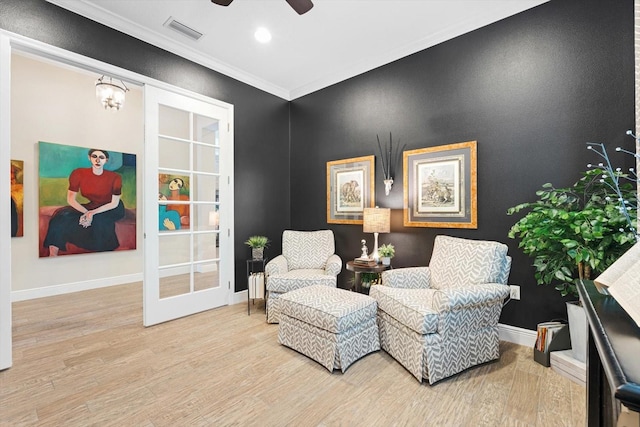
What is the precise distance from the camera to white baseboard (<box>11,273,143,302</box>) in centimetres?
393

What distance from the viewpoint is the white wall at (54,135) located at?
392 cm

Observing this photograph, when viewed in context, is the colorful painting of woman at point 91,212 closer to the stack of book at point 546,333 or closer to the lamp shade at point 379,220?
the lamp shade at point 379,220

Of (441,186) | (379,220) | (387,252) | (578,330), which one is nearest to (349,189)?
(379,220)

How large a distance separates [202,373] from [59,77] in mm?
4562

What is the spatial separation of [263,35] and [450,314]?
120 inches

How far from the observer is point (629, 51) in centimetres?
217

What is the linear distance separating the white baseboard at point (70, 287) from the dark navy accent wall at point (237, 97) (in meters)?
2.30

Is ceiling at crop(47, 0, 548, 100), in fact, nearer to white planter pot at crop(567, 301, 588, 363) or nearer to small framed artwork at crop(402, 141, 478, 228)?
small framed artwork at crop(402, 141, 478, 228)

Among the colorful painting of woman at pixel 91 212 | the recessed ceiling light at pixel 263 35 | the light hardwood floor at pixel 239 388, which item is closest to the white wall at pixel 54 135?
the colorful painting of woman at pixel 91 212

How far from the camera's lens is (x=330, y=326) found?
220cm

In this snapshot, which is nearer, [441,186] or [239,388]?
[239,388]

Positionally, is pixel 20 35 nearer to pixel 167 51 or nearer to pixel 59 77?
pixel 167 51

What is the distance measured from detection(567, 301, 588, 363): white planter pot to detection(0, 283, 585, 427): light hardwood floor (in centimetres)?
21

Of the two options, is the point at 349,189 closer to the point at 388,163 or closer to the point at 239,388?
the point at 388,163
